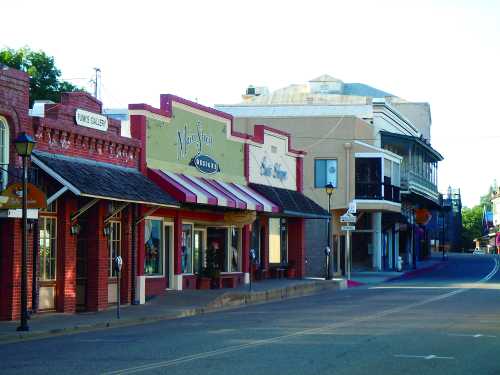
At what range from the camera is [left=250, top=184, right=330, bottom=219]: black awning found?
3744 cm

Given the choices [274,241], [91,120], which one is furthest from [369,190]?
[91,120]

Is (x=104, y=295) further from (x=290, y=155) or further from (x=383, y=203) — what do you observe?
(x=383, y=203)

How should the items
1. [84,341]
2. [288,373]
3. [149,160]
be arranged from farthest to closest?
[149,160], [84,341], [288,373]

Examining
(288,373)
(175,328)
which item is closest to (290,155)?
(175,328)

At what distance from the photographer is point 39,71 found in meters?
53.4

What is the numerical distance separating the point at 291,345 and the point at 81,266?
34.3 feet

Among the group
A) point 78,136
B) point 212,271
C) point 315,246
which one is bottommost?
point 212,271

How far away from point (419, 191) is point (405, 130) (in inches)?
175

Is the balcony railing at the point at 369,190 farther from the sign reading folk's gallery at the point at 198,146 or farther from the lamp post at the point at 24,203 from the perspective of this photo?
the lamp post at the point at 24,203

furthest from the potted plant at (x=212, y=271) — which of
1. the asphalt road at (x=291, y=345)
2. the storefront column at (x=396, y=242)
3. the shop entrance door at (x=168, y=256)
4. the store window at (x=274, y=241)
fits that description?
the storefront column at (x=396, y=242)

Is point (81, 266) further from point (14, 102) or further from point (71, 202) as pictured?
point (14, 102)

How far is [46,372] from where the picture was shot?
1298cm

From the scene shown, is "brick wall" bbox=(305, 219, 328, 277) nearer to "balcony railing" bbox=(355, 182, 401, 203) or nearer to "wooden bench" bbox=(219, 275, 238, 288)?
"balcony railing" bbox=(355, 182, 401, 203)

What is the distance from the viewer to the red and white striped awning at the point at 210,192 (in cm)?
2858
